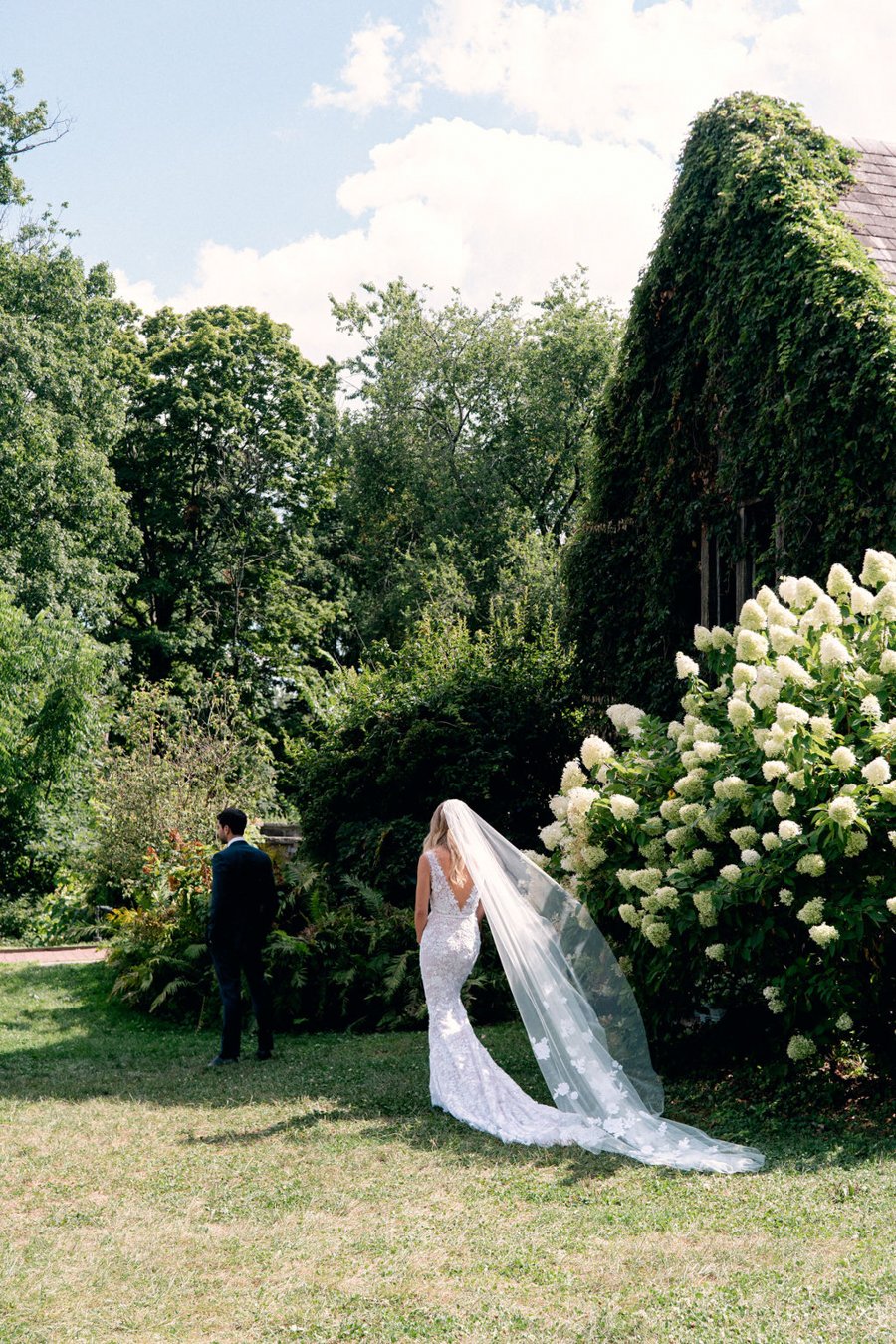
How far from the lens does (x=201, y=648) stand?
33.6m

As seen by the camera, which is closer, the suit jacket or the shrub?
the suit jacket

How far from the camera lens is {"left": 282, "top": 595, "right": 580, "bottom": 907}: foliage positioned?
14.2m

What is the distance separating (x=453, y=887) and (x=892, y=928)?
2942 mm

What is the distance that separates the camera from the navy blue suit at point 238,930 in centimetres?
1001

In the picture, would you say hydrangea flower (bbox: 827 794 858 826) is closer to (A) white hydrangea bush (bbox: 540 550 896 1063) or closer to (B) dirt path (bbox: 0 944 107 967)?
(A) white hydrangea bush (bbox: 540 550 896 1063)

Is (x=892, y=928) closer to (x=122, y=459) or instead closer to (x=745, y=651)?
(x=745, y=651)

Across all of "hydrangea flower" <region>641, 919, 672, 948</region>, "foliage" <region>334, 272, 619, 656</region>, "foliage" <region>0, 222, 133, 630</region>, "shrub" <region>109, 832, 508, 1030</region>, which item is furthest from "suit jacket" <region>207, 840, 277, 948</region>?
"foliage" <region>334, 272, 619, 656</region>

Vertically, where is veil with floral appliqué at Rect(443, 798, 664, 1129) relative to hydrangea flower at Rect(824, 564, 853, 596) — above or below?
below

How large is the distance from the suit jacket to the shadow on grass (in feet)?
3.41

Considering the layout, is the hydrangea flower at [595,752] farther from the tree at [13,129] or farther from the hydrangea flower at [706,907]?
the tree at [13,129]

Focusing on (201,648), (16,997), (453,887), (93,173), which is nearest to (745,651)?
(453,887)

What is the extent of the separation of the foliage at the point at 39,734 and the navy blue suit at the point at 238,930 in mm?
13575

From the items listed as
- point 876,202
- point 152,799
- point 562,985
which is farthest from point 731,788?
point 152,799

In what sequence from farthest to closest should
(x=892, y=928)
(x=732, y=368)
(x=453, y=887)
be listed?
(x=732, y=368)
(x=453, y=887)
(x=892, y=928)
